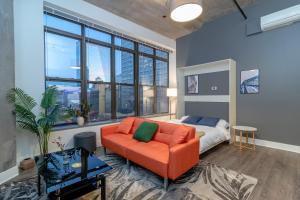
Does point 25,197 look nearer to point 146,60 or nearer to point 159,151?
point 159,151

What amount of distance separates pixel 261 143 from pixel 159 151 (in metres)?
2.92

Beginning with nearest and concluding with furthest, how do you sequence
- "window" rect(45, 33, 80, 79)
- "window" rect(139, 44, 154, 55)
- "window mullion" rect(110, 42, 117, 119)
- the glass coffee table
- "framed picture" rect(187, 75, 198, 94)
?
1. the glass coffee table
2. "window" rect(45, 33, 80, 79)
3. "window mullion" rect(110, 42, 117, 119)
4. "framed picture" rect(187, 75, 198, 94)
5. "window" rect(139, 44, 154, 55)

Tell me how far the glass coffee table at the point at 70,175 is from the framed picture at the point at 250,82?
3.78 meters

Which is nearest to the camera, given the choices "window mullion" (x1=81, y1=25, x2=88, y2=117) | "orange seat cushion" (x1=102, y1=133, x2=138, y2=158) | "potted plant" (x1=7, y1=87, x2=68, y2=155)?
"potted plant" (x1=7, y1=87, x2=68, y2=155)

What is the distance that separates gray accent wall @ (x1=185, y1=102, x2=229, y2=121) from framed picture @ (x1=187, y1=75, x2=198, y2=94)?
404mm

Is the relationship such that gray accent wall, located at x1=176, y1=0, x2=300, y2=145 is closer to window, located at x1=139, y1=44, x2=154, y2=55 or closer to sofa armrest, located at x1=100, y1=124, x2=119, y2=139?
window, located at x1=139, y1=44, x2=154, y2=55

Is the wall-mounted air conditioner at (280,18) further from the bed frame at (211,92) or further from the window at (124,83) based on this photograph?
the window at (124,83)

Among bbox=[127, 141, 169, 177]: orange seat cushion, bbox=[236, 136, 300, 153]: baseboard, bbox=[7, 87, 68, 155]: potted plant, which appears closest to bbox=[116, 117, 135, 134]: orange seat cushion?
bbox=[127, 141, 169, 177]: orange seat cushion

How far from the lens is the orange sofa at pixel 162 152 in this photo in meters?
2.01

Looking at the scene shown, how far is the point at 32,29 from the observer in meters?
2.90

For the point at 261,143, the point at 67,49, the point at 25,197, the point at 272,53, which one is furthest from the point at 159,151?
the point at 272,53

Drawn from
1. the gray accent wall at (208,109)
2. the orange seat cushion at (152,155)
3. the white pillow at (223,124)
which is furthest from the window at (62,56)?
the white pillow at (223,124)

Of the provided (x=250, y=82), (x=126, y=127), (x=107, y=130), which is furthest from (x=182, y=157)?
(x=250, y=82)

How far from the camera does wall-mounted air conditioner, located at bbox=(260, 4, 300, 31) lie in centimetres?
307
